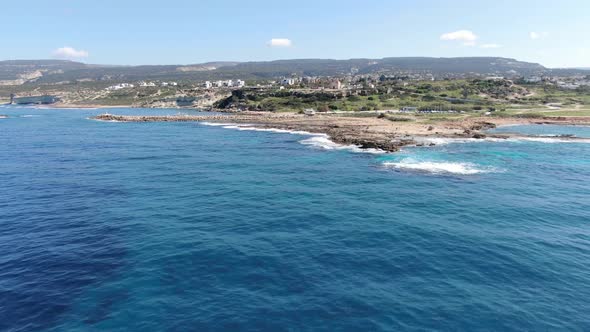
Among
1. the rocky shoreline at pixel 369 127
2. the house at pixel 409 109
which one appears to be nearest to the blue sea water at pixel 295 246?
the rocky shoreline at pixel 369 127

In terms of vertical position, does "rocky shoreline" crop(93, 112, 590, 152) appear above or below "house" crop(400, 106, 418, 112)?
below

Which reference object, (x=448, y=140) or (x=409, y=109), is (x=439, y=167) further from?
(x=409, y=109)

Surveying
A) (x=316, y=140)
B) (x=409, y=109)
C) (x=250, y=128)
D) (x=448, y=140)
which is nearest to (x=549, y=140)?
(x=448, y=140)

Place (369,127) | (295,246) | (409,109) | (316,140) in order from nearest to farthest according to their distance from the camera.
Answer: (295,246), (316,140), (369,127), (409,109)

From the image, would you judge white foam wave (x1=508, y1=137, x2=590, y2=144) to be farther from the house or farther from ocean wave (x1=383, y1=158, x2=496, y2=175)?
the house

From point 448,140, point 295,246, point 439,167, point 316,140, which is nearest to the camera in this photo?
point 295,246

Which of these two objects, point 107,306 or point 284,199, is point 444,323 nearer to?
point 107,306

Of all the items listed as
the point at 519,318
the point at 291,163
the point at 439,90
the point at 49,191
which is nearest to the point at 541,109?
the point at 439,90

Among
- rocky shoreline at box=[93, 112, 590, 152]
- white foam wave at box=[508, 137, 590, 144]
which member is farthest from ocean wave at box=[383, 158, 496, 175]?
white foam wave at box=[508, 137, 590, 144]
